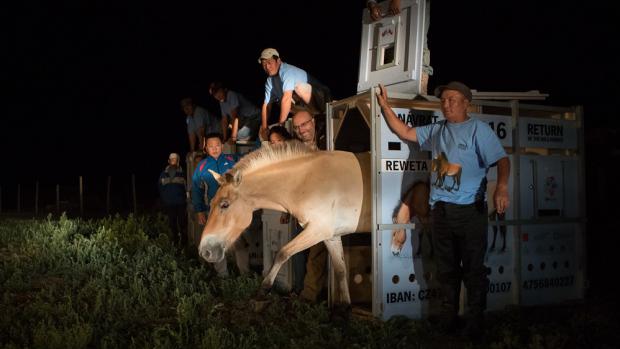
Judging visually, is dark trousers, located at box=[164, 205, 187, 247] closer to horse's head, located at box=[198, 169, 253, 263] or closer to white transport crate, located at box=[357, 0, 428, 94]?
horse's head, located at box=[198, 169, 253, 263]

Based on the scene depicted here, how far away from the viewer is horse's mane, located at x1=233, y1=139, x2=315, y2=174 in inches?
253

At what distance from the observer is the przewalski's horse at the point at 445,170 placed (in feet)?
17.9

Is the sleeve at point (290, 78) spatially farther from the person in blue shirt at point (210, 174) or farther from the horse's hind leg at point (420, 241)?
the horse's hind leg at point (420, 241)

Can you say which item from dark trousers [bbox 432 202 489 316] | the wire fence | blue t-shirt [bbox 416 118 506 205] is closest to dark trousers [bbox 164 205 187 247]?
dark trousers [bbox 432 202 489 316]

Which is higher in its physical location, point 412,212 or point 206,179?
point 206,179

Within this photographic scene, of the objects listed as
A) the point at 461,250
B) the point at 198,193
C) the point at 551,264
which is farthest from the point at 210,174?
the point at 551,264

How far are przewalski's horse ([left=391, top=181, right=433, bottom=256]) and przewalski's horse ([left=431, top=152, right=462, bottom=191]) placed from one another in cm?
74

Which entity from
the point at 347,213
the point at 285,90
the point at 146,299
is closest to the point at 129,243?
the point at 146,299

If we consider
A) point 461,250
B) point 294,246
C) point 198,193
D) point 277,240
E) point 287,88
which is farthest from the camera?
point 198,193

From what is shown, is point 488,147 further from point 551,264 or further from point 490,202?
point 551,264

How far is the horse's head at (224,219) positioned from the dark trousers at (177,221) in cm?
590

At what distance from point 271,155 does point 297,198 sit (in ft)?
1.78

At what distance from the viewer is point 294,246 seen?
6113 mm

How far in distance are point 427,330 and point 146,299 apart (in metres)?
3.15
